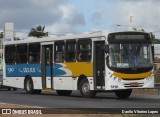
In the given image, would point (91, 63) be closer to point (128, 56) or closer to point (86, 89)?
point (86, 89)

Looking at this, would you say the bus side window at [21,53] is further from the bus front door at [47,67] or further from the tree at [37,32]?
the tree at [37,32]

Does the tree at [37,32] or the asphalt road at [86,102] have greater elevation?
the tree at [37,32]

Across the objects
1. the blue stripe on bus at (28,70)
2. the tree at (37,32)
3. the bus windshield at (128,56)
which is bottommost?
the blue stripe on bus at (28,70)

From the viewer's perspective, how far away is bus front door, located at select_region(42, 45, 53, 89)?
2947 centimetres

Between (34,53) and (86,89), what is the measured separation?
5558 millimetres

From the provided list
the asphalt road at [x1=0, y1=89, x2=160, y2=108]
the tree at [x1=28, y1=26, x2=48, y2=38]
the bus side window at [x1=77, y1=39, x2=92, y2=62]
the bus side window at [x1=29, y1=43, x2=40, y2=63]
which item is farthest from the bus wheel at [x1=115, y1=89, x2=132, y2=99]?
Result: the tree at [x1=28, y1=26, x2=48, y2=38]

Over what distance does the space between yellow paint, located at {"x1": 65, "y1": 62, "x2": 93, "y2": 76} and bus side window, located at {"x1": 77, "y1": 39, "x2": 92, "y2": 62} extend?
0.25 metres

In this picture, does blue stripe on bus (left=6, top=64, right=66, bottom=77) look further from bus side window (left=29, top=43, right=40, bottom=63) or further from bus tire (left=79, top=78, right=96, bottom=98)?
bus tire (left=79, top=78, right=96, bottom=98)

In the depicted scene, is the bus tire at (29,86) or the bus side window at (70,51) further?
the bus tire at (29,86)

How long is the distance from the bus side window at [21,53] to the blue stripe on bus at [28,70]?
0.31 m

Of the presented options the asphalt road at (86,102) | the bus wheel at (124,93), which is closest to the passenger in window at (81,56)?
the asphalt road at (86,102)

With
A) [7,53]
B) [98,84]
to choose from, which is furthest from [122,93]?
[7,53]

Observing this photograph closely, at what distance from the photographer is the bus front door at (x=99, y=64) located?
25.4m

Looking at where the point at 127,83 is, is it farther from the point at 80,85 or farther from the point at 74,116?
the point at 74,116
